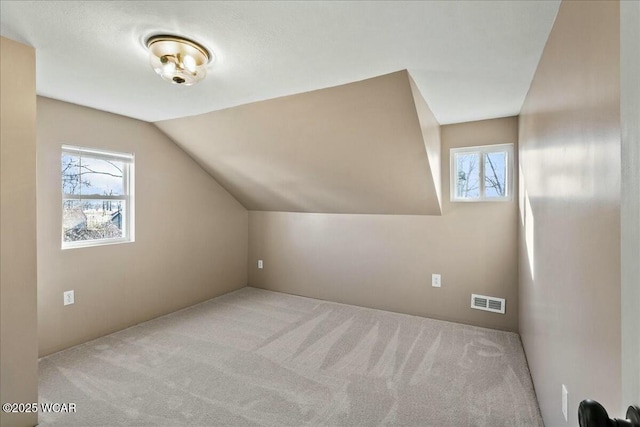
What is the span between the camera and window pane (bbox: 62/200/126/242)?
2.81 meters

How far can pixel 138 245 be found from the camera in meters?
3.31

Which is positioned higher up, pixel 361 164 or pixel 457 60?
pixel 457 60

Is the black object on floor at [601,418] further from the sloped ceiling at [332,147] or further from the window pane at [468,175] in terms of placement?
the window pane at [468,175]

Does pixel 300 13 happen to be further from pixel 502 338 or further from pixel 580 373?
pixel 502 338

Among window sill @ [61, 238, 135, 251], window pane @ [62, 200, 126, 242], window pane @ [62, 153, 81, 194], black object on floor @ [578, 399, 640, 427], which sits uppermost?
window pane @ [62, 153, 81, 194]

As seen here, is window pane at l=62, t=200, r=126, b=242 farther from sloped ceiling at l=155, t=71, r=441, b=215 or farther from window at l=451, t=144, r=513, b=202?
window at l=451, t=144, r=513, b=202

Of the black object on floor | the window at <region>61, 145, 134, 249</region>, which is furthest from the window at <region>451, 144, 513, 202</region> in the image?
the window at <region>61, 145, 134, 249</region>

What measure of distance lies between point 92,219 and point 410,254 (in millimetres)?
3304

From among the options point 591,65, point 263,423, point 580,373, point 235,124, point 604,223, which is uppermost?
point 235,124

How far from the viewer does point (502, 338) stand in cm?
297

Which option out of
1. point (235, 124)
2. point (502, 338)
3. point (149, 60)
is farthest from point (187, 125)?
point (502, 338)

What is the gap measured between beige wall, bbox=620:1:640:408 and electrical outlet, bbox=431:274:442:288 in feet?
10.3

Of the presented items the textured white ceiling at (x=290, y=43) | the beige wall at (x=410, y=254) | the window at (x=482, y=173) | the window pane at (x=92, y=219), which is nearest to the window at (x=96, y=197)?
the window pane at (x=92, y=219)

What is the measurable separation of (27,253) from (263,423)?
1.69m
